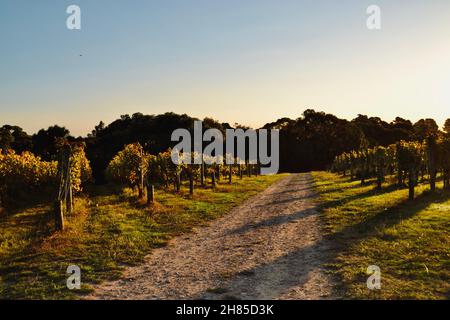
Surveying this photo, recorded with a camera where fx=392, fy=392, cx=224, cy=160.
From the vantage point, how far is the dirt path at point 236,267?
423 inches

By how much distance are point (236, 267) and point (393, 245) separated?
6371 millimetres

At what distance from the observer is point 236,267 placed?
13.1 metres

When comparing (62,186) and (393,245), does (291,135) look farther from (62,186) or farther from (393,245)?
(393,245)

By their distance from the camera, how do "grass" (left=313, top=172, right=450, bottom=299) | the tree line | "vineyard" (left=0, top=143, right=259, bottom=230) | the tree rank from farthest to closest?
the tree line → the tree → "vineyard" (left=0, top=143, right=259, bottom=230) → "grass" (left=313, top=172, right=450, bottom=299)

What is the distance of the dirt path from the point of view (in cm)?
1073

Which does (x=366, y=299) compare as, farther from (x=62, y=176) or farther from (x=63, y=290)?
(x=62, y=176)

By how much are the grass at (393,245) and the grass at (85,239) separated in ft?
23.9

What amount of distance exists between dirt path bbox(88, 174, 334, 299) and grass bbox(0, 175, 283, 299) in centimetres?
105

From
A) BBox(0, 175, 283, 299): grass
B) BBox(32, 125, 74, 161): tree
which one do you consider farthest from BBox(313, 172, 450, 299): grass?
BBox(32, 125, 74, 161): tree

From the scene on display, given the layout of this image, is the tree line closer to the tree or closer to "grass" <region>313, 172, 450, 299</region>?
the tree

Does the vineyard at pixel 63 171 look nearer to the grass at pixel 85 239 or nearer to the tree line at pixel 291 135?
the grass at pixel 85 239

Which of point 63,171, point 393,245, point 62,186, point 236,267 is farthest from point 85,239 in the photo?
point 393,245

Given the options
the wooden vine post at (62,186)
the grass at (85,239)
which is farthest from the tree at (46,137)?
the wooden vine post at (62,186)
